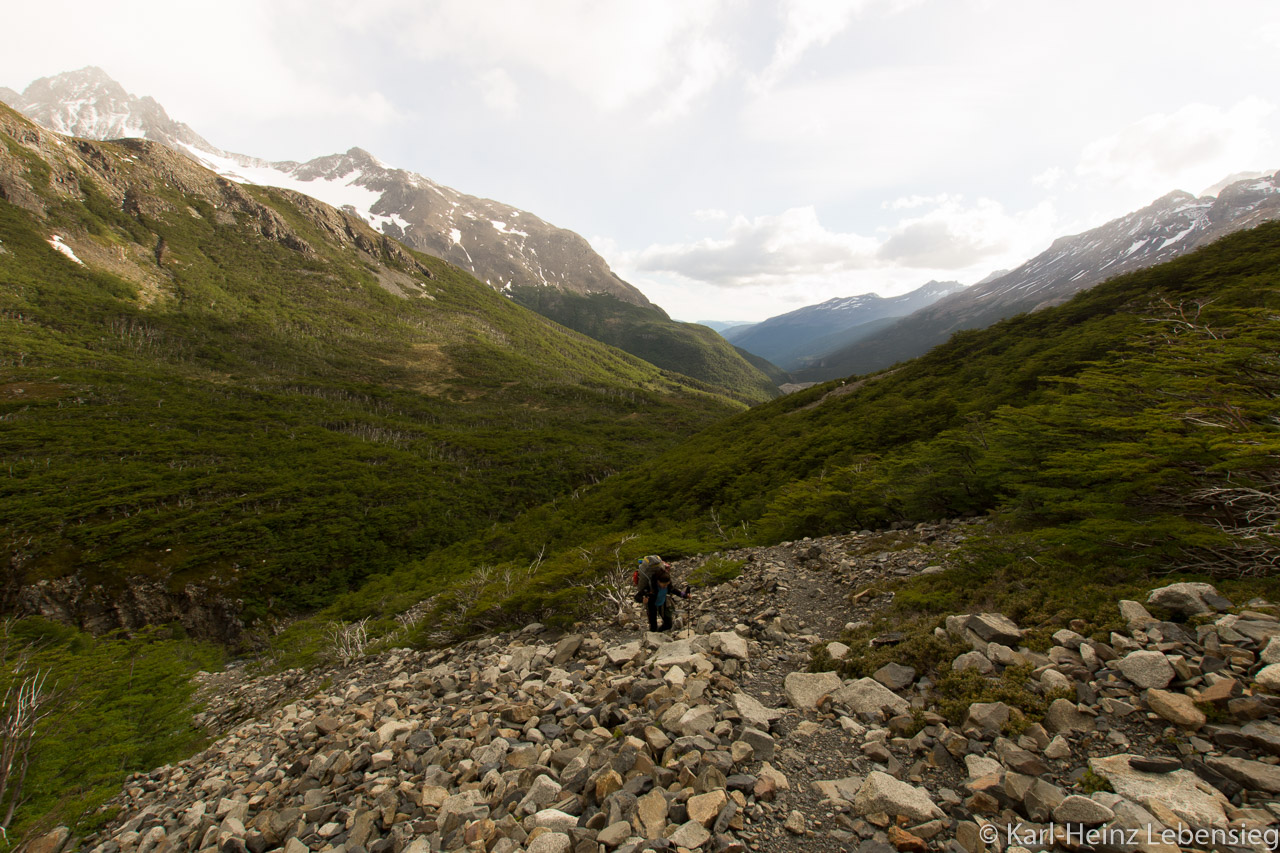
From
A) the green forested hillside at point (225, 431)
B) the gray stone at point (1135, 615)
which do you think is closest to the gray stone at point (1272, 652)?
the gray stone at point (1135, 615)

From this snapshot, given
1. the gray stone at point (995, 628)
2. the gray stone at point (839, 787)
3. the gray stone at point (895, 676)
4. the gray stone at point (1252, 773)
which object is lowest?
the gray stone at point (895, 676)

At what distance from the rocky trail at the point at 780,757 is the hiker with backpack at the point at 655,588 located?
108 centimetres

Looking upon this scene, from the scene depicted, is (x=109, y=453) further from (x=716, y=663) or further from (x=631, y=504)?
(x=716, y=663)

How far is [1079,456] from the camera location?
993 centimetres

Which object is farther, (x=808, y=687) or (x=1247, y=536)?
(x=808, y=687)

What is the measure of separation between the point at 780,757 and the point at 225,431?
141 metres

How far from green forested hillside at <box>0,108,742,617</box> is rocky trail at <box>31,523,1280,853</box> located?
71.5m

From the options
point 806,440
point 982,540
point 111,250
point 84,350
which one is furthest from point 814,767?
point 111,250

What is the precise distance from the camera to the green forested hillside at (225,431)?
67250 millimetres

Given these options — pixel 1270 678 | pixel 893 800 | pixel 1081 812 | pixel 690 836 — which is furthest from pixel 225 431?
pixel 1270 678

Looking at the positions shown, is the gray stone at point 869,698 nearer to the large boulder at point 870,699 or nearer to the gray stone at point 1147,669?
the large boulder at point 870,699

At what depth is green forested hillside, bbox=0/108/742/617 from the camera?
67.2 meters

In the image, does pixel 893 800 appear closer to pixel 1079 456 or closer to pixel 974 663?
pixel 974 663

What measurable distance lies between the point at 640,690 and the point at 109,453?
12944cm
